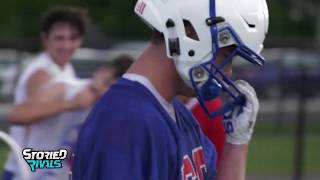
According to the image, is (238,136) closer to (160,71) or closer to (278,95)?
(160,71)

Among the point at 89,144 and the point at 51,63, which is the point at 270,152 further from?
the point at 89,144

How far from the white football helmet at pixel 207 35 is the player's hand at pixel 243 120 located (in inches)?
6.3

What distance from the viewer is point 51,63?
5.97 m

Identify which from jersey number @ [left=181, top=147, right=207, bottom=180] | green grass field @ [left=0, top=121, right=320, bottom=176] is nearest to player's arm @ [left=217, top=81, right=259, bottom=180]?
jersey number @ [left=181, top=147, right=207, bottom=180]

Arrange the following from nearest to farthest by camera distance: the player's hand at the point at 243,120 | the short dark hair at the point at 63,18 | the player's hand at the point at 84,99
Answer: the player's hand at the point at 243,120 < the player's hand at the point at 84,99 < the short dark hair at the point at 63,18

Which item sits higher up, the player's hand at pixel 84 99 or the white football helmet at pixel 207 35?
the white football helmet at pixel 207 35

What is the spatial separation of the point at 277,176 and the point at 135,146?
931 centimetres

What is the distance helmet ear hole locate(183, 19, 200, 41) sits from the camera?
2.94 m

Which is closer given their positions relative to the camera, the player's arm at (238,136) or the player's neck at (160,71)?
the player's neck at (160,71)

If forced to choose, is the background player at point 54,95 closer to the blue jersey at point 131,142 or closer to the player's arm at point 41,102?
the player's arm at point 41,102

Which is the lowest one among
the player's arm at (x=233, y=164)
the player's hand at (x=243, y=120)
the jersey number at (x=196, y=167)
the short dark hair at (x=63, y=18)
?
the short dark hair at (x=63, y=18)

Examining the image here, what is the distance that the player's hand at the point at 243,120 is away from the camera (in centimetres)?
311

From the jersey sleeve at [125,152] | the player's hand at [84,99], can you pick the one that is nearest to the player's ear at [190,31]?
the jersey sleeve at [125,152]

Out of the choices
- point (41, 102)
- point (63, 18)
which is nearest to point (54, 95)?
point (41, 102)
